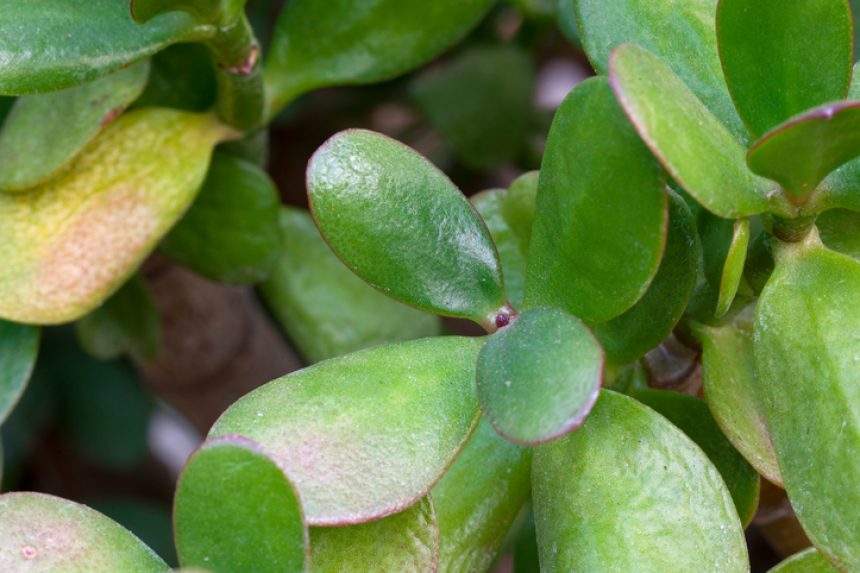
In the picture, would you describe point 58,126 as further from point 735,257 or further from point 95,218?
point 735,257

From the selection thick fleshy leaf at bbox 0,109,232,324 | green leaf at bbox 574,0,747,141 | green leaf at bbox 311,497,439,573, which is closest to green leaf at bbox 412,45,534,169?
thick fleshy leaf at bbox 0,109,232,324

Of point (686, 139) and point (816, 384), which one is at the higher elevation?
point (686, 139)

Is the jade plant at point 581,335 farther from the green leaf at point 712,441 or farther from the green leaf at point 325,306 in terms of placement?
the green leaf at point 325,306

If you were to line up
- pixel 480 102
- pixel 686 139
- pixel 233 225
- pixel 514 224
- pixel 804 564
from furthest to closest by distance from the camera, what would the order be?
1. pixel 480 102
2. pixel 233 225
3. pixel 514 224
4. pixel 804 564
5. pixel 686 139

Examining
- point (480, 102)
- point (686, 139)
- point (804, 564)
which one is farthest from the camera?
point (480, 102)

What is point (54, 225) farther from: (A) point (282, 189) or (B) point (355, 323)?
(A) point (282, 189)

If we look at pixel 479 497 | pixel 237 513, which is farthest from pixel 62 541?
pixel 479 497

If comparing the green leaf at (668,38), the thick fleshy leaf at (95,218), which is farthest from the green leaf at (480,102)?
the green leaf at (668,38)
